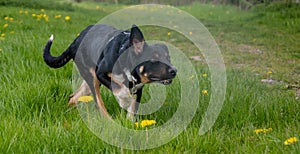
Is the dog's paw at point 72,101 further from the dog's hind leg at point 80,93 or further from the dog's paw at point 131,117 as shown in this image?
the dog's paw at point 131,117

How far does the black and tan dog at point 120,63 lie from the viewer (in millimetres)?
2703

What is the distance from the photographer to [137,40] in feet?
8.89

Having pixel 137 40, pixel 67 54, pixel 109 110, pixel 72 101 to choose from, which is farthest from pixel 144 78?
pixel 67 54

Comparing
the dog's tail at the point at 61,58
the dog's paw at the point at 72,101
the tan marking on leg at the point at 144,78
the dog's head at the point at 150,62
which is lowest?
the dog's paw at the point at 72,101

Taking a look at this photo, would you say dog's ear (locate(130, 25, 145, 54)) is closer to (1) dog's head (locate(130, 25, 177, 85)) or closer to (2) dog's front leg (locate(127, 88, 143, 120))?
(1) dog's head (locate(130, 25, 177, 85))

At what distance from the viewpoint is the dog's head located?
2676mm

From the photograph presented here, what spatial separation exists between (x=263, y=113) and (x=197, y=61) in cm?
342

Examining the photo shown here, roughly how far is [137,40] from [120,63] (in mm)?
244

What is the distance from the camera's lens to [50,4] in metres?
14.3

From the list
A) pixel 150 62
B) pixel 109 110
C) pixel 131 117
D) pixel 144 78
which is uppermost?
pixel 150 62

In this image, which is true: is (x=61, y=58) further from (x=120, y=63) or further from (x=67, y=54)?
(x=120, y=63)

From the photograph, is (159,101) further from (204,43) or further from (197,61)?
(204,43)

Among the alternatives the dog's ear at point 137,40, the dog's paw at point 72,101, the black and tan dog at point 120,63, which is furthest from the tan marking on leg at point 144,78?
the dog's paw at point 72,101

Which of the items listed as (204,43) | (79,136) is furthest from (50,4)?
(79,136)
